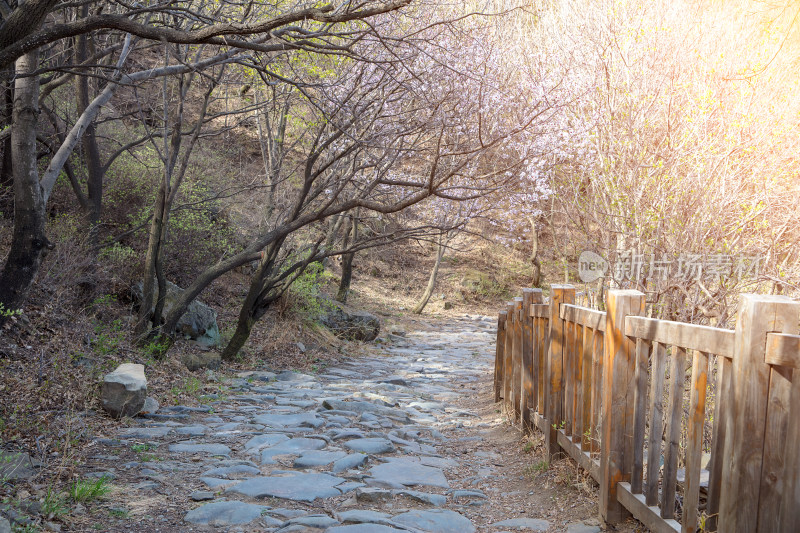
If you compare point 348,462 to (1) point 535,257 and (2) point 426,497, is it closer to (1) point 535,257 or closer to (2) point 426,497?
(2) point 426,497

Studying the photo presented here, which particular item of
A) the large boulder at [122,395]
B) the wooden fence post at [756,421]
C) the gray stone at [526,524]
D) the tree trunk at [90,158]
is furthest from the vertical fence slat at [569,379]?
the tree trunk at [90,158]

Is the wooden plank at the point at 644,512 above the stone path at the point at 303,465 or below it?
above

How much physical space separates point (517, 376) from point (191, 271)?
317 inches

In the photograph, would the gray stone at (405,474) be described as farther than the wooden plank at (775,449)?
Yes

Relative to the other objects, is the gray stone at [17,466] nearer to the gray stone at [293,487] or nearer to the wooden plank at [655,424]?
the gray stone at [293,487]

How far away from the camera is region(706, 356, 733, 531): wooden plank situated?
2.57 metres

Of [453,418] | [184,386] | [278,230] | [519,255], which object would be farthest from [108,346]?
[519,255]

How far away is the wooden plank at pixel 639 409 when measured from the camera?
3471mm

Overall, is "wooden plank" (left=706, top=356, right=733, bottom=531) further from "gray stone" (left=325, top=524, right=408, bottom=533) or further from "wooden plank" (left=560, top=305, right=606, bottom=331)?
"gray stone" (left=325, top=524, right=408, bottom=533)

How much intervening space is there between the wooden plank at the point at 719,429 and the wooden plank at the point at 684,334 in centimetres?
7

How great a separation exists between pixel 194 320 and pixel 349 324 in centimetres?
449

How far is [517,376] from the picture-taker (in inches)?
264

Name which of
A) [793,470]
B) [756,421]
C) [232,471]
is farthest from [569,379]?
[232,471]

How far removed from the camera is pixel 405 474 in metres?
5.17
